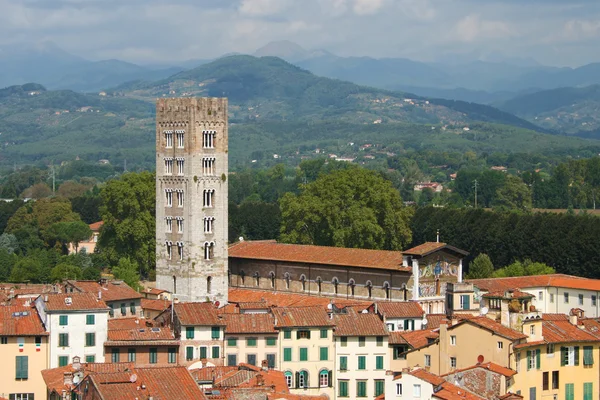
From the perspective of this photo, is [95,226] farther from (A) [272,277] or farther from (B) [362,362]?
(B) [362,362]

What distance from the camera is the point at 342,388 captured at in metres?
60.3

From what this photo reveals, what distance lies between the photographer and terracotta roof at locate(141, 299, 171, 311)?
7025 centimetres

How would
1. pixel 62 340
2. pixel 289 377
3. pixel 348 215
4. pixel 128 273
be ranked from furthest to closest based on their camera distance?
pixel 348 215 → pixel 128 273 → pixel 289 377 → pixel 62 340

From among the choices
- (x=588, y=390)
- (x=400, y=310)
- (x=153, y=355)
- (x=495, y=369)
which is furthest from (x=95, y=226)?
(x=495, y=369)

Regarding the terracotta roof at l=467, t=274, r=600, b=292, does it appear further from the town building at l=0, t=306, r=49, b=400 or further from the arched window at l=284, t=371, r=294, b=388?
the town building at l=0, t=306, r=49, b=400

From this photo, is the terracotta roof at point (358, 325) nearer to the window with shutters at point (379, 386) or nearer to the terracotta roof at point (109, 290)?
the window with shutters at point (379, 386)

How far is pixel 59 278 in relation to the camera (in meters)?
91.1

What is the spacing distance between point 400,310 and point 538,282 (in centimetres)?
1546

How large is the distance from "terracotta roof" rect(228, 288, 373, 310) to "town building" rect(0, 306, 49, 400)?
1426 cm

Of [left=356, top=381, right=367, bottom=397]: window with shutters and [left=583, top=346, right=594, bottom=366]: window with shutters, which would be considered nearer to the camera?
[left=583, top=346, right=594, bottom=366]: window with shutters

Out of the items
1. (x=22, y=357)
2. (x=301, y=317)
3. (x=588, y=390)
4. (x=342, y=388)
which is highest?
(x=301, y=317)

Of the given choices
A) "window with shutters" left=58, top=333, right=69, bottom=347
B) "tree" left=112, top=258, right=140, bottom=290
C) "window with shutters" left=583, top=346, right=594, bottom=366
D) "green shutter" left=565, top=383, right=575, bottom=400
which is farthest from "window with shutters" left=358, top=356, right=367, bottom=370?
"tree" left=112, top=258, right=140, bottom=290

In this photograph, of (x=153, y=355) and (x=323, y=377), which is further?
(x=323, y=377)

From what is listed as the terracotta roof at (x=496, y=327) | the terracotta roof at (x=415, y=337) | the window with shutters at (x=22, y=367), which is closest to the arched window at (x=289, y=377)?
the terracotta roof at (x=415, y=337)
